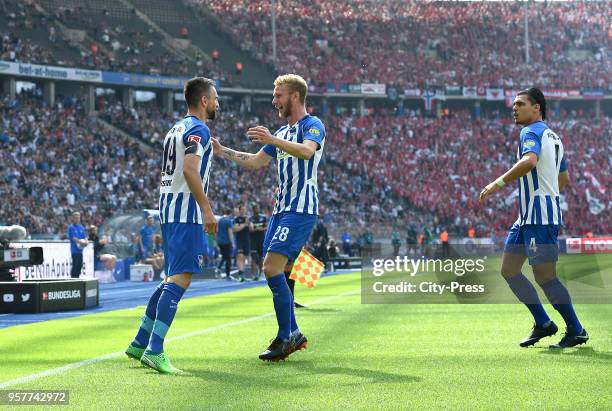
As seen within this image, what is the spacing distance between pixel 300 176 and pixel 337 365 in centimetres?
160

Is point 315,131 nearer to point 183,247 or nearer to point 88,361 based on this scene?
point 183,247

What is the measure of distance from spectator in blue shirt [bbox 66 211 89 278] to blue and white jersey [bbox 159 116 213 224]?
17.4m

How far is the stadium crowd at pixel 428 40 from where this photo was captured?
213 feet

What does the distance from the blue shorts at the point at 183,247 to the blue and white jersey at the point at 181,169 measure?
5 cm

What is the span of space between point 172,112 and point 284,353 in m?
48.8

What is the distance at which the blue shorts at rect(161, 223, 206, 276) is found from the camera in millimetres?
7457

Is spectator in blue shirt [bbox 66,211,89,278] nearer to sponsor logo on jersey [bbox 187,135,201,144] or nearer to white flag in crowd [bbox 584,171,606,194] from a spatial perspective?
sponsor logo on jersey [bbox 187,135,201,144]

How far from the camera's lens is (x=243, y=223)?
2758 cm

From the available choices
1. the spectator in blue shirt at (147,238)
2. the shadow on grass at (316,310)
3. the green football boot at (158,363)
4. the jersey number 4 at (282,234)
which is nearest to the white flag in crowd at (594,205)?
the spectator in blue shirt at (147,238)

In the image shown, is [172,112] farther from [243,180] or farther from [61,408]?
[61,408]

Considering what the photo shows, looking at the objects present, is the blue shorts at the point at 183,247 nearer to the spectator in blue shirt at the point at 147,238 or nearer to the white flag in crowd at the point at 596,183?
the spectator in blue shirt at the point at 147,238

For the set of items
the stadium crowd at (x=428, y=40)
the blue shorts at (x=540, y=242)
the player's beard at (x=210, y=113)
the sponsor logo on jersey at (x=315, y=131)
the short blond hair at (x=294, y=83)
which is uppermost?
the stadium crowd at (x=428, y=40)

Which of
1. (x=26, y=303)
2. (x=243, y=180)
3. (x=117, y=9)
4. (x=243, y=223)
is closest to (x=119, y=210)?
(x=243, y=180)

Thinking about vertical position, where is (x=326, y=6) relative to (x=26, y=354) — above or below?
above
